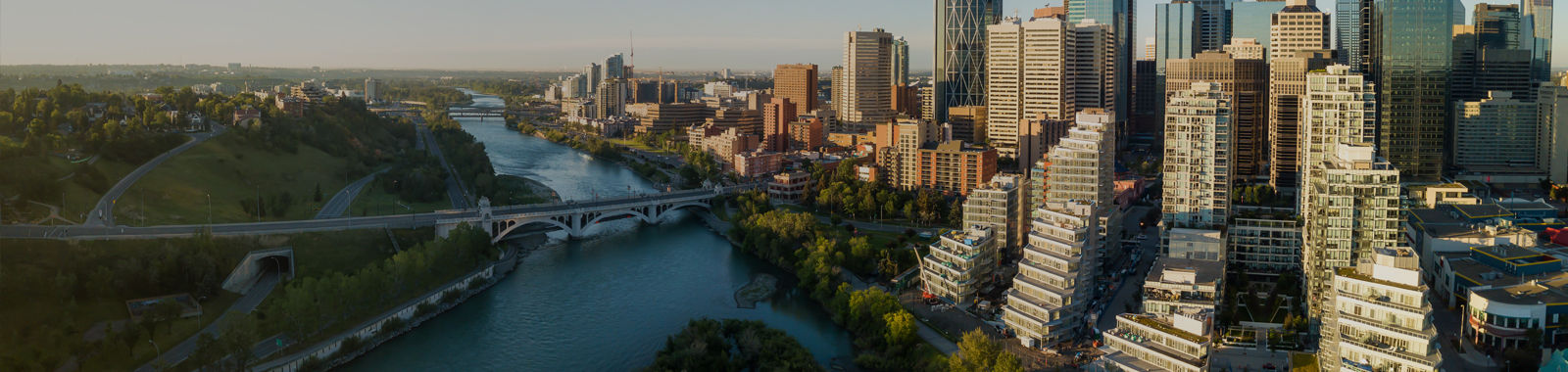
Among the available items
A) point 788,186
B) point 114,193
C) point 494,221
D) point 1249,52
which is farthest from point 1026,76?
point 114,193

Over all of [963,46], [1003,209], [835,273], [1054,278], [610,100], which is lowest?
[835,273]

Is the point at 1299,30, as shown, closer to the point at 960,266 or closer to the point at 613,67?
the point at 960,266

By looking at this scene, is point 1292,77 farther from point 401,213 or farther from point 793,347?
point 401,213

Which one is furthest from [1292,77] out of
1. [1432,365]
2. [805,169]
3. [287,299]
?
[287,299]

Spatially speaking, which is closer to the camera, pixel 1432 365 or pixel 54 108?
pixel 1432 365

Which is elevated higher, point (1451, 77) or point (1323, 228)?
point (1451, 77)

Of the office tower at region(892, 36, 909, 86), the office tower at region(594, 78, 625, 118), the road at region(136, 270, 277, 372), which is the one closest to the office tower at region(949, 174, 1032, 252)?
the road at region(136, 270, 277, 372)

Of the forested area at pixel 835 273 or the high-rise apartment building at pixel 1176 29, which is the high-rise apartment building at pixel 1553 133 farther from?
the high-rise apartment building at pixel 1176 29
